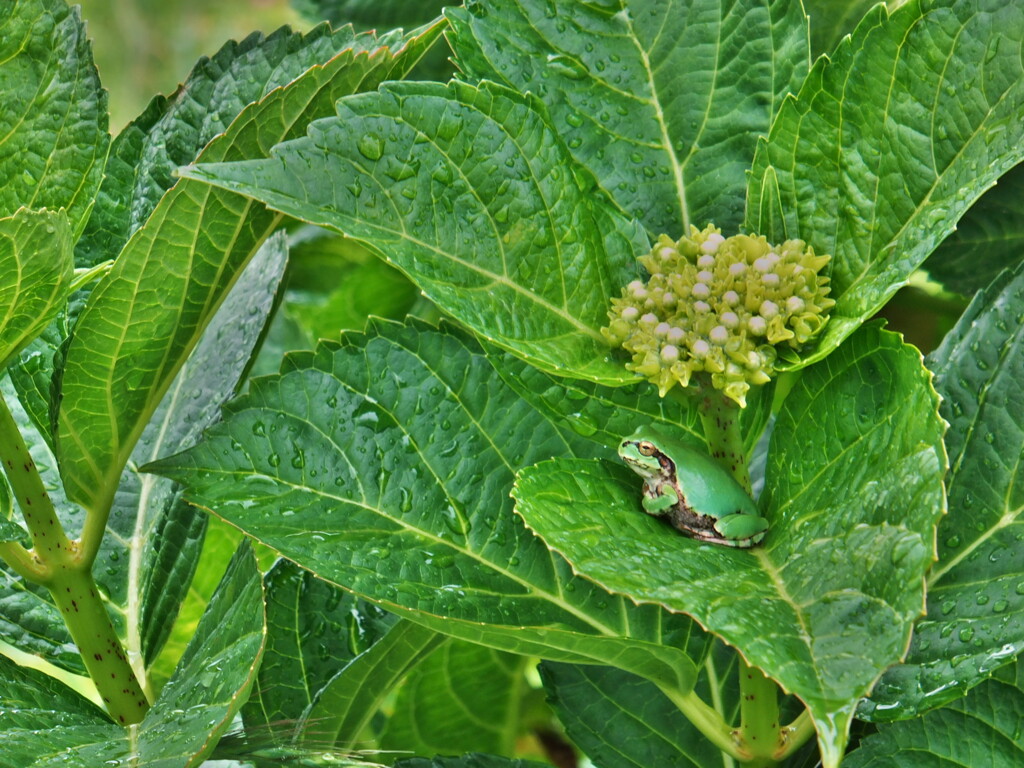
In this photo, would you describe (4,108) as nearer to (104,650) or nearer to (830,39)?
(104,650)

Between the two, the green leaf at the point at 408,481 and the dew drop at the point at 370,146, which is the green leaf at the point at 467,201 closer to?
the dew drop at the point at 370,146

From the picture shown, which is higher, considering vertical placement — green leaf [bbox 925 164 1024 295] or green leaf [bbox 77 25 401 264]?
green leaf [bbox 77 25 401 264]

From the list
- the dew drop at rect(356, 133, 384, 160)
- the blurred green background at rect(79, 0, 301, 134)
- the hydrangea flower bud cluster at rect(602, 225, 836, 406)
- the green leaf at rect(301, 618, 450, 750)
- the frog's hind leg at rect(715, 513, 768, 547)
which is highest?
the blurred green background at rect(79, 0, 301, 134)

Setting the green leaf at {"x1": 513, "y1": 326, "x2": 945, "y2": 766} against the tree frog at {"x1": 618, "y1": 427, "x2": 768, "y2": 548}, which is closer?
the green leaf at {"x1": 513, "y1": 326, "x2": 945, "y2": 766}

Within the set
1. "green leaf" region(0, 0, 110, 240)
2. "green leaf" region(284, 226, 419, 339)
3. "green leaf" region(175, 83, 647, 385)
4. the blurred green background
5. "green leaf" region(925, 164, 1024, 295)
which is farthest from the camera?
the blurred green background

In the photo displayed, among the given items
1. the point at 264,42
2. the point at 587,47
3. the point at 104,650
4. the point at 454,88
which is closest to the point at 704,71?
the point at 587,47

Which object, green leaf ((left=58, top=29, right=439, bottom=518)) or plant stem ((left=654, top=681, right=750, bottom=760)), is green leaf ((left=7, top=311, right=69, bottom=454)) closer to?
green leaf ((left=58, top=29, right=439, bottom=518))

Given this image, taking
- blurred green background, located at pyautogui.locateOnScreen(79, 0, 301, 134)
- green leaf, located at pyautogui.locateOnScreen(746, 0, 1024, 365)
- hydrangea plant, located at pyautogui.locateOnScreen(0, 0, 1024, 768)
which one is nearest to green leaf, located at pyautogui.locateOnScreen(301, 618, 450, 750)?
hydrangea plant, located at pyautogui.locateOnScreen(0, 0, 1024, 768)

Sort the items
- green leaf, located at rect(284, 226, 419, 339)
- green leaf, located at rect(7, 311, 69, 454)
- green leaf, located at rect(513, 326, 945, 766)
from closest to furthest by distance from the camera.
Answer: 1. green leaf, located at rect(513, 326, 945, 766)
2. green leaf, located at rect(7, 311, 69, 454)
3. green leaf, located at rect(284, 226, 419, 339)
